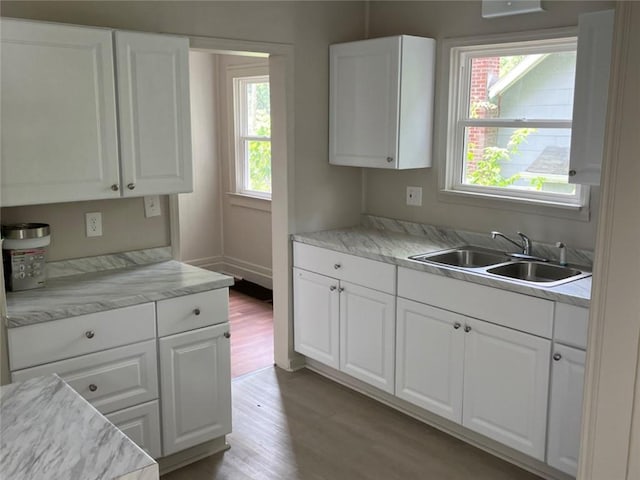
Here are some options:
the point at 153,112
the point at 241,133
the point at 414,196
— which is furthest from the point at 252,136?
the point at 153,112

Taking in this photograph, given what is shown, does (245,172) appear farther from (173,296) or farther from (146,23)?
(173,296)

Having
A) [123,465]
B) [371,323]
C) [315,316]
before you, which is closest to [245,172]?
[315,316]

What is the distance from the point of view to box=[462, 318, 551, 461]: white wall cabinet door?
9.14ft

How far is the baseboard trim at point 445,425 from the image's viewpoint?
2.93 m

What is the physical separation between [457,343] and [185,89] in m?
1.75

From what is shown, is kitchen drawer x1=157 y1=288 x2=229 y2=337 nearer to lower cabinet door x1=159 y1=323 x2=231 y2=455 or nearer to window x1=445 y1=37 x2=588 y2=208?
lower cabinet door x1=159 y1=323 x2=231 y2=455

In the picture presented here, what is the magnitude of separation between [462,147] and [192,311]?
1867 millimetres

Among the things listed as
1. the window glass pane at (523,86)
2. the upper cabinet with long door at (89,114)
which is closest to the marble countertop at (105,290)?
the upper cabinet with long door at (89,114)

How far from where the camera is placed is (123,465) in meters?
1.36

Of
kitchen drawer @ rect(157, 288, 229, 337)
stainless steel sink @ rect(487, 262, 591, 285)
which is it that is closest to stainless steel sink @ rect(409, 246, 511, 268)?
stainless steel sink @ rect(487, 262, 591, 285)

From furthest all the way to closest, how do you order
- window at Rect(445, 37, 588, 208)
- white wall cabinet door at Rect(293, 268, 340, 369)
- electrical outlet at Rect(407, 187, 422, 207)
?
electrical outlet at Rect(407, 187, 422, 207)
white wall cabinet door at Rect(293, 268, 340, 369)
window at Rect(445, 37, 588, 208)

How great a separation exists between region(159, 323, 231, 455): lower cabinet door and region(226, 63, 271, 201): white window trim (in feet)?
9.43

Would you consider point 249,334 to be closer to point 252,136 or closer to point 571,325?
point 252,136

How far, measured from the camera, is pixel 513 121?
11.4ft
